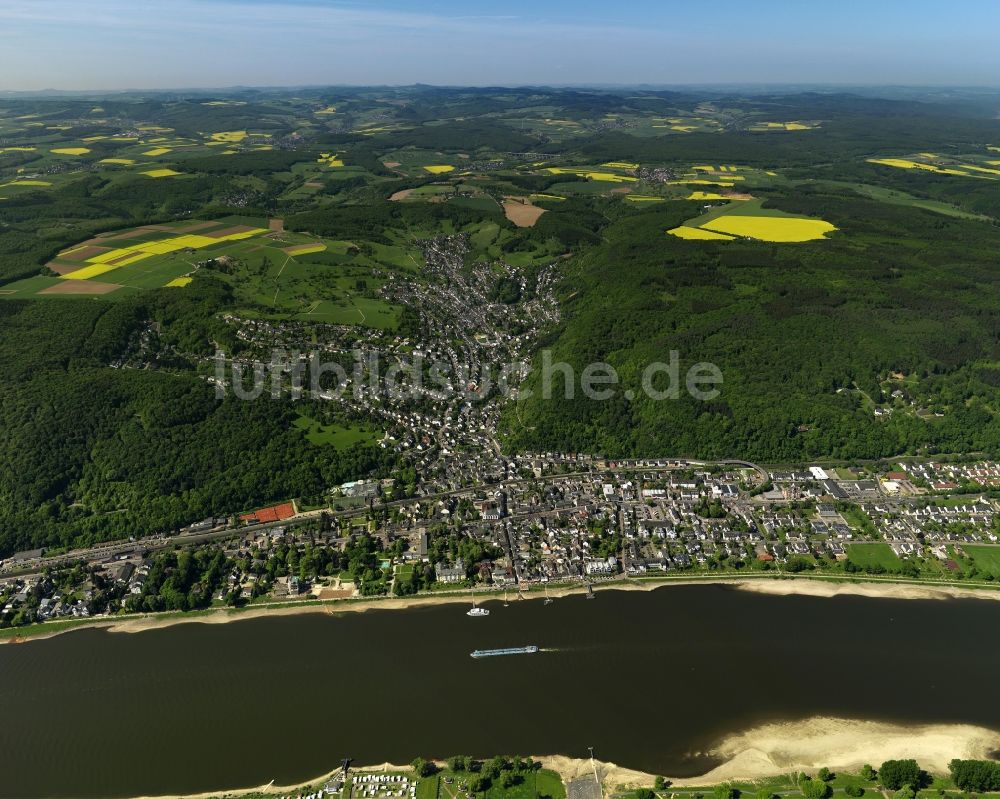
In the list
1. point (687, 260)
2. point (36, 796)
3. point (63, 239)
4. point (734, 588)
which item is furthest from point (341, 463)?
point (63, 239)

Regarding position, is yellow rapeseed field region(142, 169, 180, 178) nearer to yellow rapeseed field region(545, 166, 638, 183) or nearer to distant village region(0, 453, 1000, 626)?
yellow rapeseed field region(545, 166, 638, 183)

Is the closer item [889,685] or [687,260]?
[889,685]

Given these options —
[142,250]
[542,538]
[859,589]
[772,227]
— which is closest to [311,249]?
[142,250]

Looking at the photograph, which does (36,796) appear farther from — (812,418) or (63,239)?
(63,239)

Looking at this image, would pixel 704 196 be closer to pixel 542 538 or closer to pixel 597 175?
pixel 597 175

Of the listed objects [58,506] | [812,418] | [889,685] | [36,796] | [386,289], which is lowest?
[36,796]
